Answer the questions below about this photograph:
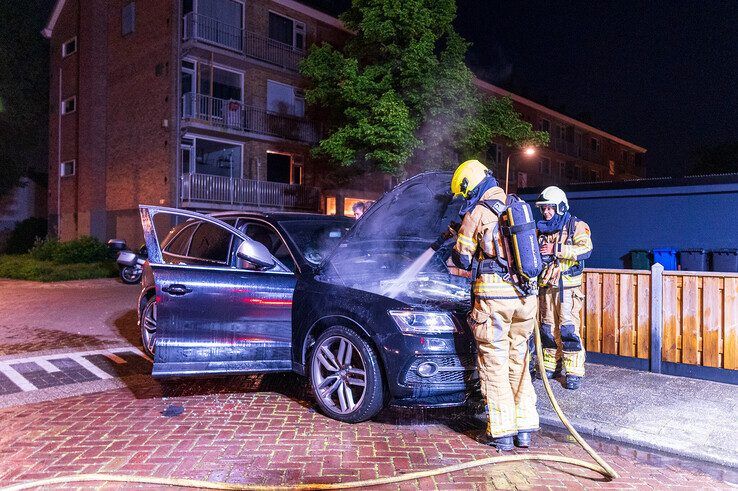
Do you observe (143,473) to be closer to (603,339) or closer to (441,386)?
(441,386)

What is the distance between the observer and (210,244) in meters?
5.91

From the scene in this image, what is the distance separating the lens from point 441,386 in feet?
13.6

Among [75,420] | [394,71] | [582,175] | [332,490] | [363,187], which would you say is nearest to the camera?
[332,490]

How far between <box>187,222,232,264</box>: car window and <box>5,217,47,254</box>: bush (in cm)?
2743

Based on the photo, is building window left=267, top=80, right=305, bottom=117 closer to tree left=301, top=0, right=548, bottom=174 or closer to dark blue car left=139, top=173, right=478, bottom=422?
tree left=301, top=0, right=548, bottom=174

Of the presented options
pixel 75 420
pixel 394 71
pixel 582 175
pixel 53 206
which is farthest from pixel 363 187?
pixel 582 175

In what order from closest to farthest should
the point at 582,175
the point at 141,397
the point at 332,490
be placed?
the point at 332,490, the point at 141,397, the point at 582,175

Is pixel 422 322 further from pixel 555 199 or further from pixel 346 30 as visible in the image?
pixel 346 30

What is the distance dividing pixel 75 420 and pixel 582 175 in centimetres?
4499

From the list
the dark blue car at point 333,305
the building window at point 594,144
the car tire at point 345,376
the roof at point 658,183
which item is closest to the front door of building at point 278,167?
the roof at point 658,183

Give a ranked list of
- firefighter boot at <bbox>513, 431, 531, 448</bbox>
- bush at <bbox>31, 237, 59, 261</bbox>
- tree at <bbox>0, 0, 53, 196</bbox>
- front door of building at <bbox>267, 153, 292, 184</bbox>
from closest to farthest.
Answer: firefighter boot at <bbox>513, 431, 531, 448</bbox>
bush at <bbox>31, 237, 59, 261</bbox>
front door of building at <bbox>267, 153, 292, 184</bbox>
tree at <bbox>0, 0, 53, 196</bbox>

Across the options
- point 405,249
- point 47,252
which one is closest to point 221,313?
point 405,249

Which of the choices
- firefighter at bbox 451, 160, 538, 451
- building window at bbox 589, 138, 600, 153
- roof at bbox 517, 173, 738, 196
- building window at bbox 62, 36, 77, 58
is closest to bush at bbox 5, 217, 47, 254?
building window at bbox 62, 36, 77, 58

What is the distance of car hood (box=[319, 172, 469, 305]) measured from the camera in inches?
193
